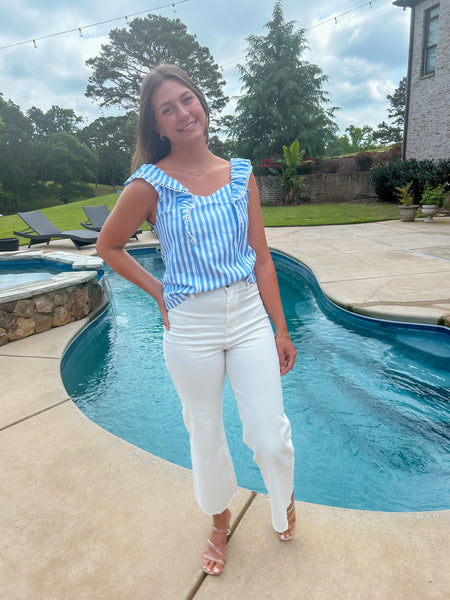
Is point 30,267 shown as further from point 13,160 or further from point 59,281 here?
point 13,160

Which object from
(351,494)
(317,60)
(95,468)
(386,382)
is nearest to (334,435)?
(351,494)

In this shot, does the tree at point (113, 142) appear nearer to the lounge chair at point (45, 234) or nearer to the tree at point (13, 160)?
the tree at point (13, 160)

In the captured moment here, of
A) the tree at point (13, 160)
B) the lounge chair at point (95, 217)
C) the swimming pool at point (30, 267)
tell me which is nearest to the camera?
the swimming pool at point (30, 267)

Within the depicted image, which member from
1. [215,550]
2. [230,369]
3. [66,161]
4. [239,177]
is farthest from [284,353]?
[66,161]

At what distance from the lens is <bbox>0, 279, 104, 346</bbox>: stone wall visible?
4.15m

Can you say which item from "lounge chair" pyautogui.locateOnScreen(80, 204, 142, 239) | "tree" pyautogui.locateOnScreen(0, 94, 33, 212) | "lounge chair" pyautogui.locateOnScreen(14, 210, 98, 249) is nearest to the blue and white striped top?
"lounge chair" pyautogui.locateOnScreen(14, 210, 98, 249)

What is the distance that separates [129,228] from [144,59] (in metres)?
32.1

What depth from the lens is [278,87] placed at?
2225 centimetres

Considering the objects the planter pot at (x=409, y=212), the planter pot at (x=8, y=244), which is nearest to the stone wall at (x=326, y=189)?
the planter pot at (x=409, y=212)

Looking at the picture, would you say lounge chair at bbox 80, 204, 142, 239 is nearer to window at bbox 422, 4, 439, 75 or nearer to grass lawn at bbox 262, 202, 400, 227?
grass lawn at bbox 262, 202, 400, 227

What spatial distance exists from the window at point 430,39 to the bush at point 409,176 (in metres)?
3.29

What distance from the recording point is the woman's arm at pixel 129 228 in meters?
1.41

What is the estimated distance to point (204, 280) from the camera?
1.36 meters

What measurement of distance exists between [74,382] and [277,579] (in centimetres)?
277
